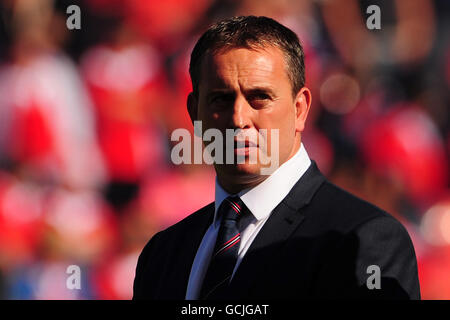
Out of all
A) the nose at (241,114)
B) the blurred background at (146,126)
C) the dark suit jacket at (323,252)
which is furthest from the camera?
the blurred background at (146,126)

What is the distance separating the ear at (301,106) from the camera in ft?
5.29

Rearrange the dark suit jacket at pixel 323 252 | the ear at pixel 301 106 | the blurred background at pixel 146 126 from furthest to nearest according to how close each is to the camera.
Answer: the blurred background at pixel 146 126, the ear at pixel 301 106, the dark suit jacket at pixel 323 252

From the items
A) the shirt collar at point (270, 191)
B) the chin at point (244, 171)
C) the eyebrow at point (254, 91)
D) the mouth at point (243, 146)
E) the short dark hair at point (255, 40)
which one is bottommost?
the shirt collar at point (270, 191)

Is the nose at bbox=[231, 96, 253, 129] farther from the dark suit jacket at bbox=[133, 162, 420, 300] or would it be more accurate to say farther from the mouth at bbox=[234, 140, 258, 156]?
the dark suit jacket at bbox=[133, 162, 420, 300]

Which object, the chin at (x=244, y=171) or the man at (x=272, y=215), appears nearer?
the man at (x=272, y=215)

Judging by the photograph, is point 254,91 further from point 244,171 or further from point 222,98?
point 244,171

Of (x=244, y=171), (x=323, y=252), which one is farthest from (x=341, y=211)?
(x=244, y=171)

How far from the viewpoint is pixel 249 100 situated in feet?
4.99

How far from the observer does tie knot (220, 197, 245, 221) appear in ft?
5.19

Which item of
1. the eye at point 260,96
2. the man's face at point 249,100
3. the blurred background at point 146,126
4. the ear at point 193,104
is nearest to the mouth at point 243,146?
the man's face at point 249,100

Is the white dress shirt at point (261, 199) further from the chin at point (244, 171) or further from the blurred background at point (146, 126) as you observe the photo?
the blurred background at point (146, 126)

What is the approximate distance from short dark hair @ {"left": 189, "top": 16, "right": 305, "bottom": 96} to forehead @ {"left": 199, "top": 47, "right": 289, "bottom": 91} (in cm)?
1

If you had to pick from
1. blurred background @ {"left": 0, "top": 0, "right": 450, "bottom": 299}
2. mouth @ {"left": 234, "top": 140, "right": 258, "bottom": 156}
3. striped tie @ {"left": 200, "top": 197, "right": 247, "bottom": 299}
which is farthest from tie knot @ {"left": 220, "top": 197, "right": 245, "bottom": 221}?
blurred background @ {"left": 0, "top": 0, "right": 450, "bottom": 299}

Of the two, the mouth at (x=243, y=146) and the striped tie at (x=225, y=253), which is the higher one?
the mouth at (x=243, y=146)
